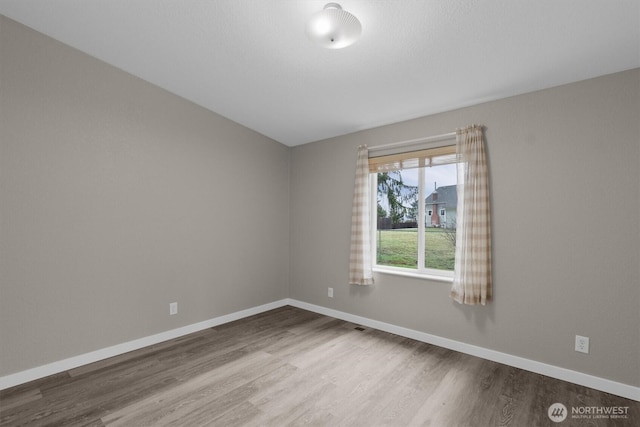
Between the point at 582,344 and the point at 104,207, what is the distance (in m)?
4.25

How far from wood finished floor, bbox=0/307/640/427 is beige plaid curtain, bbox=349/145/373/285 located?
81 centimetres

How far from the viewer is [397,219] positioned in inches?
143

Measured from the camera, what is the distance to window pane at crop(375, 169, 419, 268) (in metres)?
3.48

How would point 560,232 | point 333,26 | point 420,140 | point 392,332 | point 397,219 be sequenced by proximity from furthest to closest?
point 397,219 < point 392,332 < point 420,140 < point 560,232 < point 333,26

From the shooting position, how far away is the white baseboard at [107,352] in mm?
2342

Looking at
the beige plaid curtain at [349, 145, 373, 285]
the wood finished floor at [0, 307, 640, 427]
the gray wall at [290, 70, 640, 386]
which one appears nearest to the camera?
the wood finished floor at [0, 307, 640, 427]

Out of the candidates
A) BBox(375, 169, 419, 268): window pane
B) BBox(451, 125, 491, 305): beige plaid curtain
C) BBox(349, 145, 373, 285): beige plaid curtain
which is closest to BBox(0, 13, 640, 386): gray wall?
BBox(451, 125, 491, 305): beige plaid curtain

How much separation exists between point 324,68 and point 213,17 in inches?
36.8

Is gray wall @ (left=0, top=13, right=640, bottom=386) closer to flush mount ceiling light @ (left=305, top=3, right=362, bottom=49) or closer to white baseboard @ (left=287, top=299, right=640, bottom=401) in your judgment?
white baseboard @ (left=287, top=299, right=640, bottom=401)

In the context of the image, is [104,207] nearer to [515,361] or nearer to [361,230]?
[361,230]

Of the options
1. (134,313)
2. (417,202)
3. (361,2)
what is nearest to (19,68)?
(134,313)

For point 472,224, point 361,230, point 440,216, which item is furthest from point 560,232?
point 361,230

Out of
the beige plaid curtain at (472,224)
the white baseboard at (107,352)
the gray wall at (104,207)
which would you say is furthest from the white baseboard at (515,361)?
the gray wall at (104,207)

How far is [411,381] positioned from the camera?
7.91 feet
